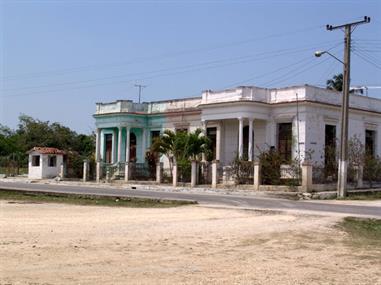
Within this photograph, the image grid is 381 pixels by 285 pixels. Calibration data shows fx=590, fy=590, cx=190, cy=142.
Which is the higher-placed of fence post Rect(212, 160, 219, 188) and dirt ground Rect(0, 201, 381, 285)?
fence post Rect(212, 160, 219, 188)


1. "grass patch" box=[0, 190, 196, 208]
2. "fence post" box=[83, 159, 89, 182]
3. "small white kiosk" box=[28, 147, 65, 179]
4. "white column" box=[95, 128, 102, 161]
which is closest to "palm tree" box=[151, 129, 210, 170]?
"fence post" box=[83, 159, 89, 182]

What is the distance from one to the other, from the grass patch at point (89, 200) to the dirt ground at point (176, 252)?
21.9ft

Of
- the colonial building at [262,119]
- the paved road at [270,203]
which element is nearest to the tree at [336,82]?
the colonial building at [262,119]

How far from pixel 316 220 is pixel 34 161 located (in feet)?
128

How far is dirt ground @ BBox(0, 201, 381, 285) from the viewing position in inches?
341

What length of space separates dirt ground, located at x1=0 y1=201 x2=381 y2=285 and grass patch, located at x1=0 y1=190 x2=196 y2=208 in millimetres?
6679

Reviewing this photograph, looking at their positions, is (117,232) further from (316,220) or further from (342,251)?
(316,220)

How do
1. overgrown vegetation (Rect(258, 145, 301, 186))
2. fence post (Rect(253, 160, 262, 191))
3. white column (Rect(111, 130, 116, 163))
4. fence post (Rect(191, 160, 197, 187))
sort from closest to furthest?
overgrown vegetation (Rect(258, 145, 301, 186))
fence post (Rect(253, 160, 262, 191))
fence post (Rect(191, 160, 197, 187))
white column (Rect(111, 130, 116, 163))

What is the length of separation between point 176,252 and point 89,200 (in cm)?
1613

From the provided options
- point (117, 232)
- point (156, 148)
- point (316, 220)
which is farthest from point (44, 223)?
point (156, 148)

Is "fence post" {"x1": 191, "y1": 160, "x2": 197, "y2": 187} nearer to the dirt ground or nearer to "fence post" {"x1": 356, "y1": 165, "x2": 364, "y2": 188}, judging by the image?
"fence post" {"x1": 356, "y1": 165, "x2": 364, "y2": 188}

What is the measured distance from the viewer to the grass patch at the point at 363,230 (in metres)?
14.0

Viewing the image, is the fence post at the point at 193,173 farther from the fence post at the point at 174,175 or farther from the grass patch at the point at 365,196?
the grass patch at the point at 365,196

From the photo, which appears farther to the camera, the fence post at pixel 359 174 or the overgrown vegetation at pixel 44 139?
the overgrown vegetation at pixel 44 139
